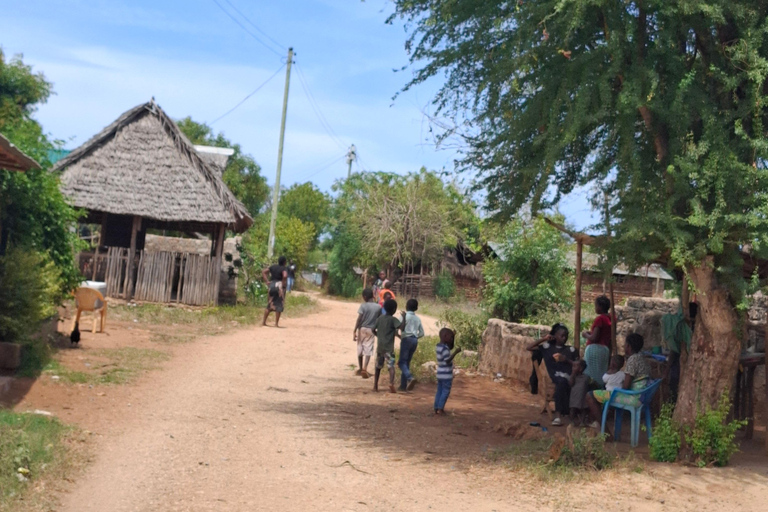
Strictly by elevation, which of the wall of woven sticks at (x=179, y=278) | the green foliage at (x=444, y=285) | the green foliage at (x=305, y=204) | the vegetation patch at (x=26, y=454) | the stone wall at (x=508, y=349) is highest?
the green foliage at (x=305, y=204)

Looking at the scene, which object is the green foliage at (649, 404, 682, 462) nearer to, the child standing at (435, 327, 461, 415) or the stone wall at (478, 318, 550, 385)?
the child standing at (435, 327, 461, 415)

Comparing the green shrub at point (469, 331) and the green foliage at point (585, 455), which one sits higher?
the green shrub at point (469, 331)

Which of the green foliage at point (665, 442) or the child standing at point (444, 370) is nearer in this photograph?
the green foliage at point (665, 442)

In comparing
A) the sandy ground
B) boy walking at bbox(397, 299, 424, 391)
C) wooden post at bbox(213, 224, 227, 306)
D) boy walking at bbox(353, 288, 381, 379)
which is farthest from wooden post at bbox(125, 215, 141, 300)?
boy walking at bbox(397, 299, 424, 391)

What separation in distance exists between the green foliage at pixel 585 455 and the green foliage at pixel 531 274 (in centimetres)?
978

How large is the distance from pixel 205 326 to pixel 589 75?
1281 centimetres

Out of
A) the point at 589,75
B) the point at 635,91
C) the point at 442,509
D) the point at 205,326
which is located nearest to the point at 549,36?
the point at 589,75

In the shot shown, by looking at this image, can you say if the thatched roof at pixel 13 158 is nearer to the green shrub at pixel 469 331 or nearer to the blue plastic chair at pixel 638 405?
the blue plastic chair at pixel 638 405

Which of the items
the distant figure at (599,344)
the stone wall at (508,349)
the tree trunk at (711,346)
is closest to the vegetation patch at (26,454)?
the tree trunk at (711,346)

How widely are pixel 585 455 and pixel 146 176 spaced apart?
17.4 metres

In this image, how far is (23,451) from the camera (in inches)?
255

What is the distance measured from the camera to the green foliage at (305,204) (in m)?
66.4

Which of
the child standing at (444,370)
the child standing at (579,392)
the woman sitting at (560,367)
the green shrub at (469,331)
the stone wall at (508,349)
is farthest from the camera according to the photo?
the green shrub at (469,331)

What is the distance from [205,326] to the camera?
19.0 m
